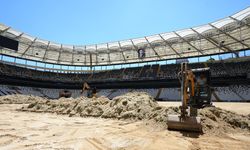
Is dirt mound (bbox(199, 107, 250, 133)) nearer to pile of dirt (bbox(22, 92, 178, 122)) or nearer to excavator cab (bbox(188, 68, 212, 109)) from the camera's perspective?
pile of dirt (bbox(22, 92, 178, 122))

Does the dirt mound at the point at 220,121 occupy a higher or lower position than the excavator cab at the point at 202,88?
lower

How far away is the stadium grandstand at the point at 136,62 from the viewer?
36.0 meters

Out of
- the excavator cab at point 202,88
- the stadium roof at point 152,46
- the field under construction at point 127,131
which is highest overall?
the stadium roof at point 152,46

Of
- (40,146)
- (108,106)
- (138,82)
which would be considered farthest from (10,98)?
(138,82)

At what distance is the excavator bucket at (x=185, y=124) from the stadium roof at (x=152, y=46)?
31476 mm

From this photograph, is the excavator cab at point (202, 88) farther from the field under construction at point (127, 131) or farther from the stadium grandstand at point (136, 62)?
the stadium grandstand at point (136, 62)

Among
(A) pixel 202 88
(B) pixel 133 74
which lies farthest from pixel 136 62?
(A) pixel 202 88

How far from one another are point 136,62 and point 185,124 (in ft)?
144

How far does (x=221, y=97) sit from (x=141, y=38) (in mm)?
21118

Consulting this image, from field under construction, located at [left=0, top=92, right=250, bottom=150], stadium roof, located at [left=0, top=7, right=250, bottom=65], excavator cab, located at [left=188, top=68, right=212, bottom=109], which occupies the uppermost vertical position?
stadium roof, located at [left=0, top=7, right=250, bottom=65]

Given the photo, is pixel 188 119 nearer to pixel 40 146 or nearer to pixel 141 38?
pixel 40 146

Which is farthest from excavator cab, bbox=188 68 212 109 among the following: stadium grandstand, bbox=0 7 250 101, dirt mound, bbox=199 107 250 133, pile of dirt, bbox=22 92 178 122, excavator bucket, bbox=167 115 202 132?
stadium grandstand, bbox=0 7 250 101

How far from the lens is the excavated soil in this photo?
27.7 ft

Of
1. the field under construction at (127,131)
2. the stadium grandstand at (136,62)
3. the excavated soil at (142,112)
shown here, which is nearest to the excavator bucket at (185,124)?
the field under construction at (127,131)
